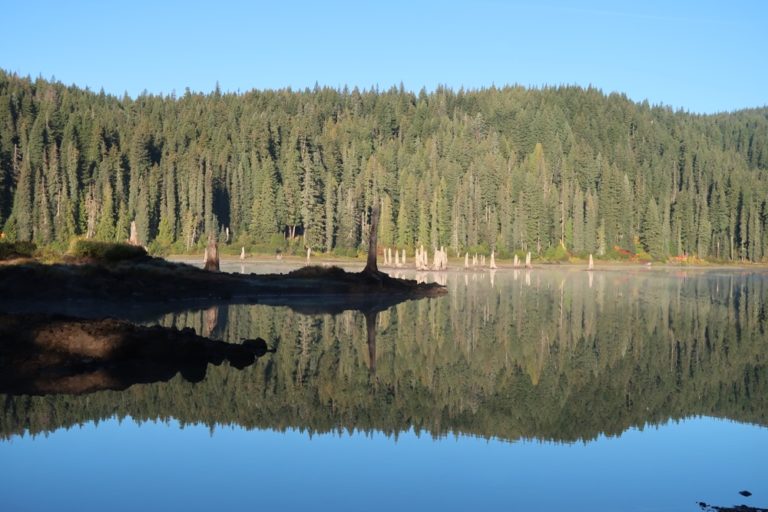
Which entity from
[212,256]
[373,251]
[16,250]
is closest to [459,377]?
[373,251]

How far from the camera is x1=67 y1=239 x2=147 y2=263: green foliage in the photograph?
172 feet

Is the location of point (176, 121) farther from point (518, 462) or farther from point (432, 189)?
point (518, 462)

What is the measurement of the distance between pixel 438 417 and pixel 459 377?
543 cm

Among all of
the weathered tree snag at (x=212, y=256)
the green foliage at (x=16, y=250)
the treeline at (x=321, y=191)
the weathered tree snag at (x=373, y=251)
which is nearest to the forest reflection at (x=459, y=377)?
the weathered tree snag at (x=373, y=251)

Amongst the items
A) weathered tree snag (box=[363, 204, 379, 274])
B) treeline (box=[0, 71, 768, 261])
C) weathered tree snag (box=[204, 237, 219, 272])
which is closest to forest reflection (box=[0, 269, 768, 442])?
weathered tree snag (box=[363, 204, 379, 274])

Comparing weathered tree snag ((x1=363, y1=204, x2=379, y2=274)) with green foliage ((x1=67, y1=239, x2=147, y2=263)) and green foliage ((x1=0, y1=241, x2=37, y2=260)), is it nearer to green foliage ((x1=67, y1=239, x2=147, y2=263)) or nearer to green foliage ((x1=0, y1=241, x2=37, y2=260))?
green foliage ((x1=67, y1=239, x2=147, y2=263))

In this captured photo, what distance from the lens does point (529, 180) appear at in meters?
156

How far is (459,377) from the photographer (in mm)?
26891

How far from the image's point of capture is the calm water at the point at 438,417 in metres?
15.1

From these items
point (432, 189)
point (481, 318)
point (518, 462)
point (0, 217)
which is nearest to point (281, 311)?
point (481, 318)

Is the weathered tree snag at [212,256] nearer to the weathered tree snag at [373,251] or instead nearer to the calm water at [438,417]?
the weathered tree snag at [373,251]

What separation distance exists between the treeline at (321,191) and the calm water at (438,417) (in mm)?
103458

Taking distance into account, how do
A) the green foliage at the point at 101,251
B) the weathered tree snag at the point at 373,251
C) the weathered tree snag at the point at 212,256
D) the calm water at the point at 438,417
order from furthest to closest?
the weathered tree snag at the point at 373,251 → the weathered tree snag at the point at 212,256 → the green foliage at the point at 101,251 → the calm water at the point at 438,417

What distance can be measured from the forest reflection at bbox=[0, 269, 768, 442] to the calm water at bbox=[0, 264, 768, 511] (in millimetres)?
85
